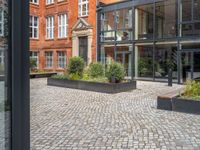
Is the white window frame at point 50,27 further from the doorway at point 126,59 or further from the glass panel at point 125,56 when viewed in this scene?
the doorway at point 126,59

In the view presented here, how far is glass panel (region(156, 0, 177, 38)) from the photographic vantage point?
1992 cm

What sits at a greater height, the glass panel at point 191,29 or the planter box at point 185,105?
the glass panel at point 191,29

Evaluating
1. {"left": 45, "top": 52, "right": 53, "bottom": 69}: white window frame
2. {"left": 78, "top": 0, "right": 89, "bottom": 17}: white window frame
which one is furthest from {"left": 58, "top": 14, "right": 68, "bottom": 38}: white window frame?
{"left": 45, "top": 52, "right": 53, "bottom": 69}: white window frame

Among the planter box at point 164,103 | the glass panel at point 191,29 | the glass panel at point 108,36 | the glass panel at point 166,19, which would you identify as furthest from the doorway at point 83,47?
the planter box at point 164,103

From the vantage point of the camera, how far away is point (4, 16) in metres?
1.56

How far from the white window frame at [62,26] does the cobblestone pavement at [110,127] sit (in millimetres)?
19852

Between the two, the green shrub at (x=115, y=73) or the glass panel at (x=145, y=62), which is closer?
the green shrub at (x=115, y=73)

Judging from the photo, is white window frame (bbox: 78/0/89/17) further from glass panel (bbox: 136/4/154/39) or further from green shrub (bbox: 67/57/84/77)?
green shrub (bbox: 67/57/84/77)

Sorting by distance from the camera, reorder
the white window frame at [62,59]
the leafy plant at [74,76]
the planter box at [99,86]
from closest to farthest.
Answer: the planter box at [99,86], the leafy plant at [74,76], the white window frame at [62,59]

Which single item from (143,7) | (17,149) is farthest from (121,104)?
(143,7)

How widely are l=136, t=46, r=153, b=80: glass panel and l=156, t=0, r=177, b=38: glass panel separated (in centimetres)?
156

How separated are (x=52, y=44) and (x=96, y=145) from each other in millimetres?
26176

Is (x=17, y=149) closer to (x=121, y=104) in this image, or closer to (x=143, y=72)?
(x=121, y=104)

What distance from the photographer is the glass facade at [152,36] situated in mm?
18656
